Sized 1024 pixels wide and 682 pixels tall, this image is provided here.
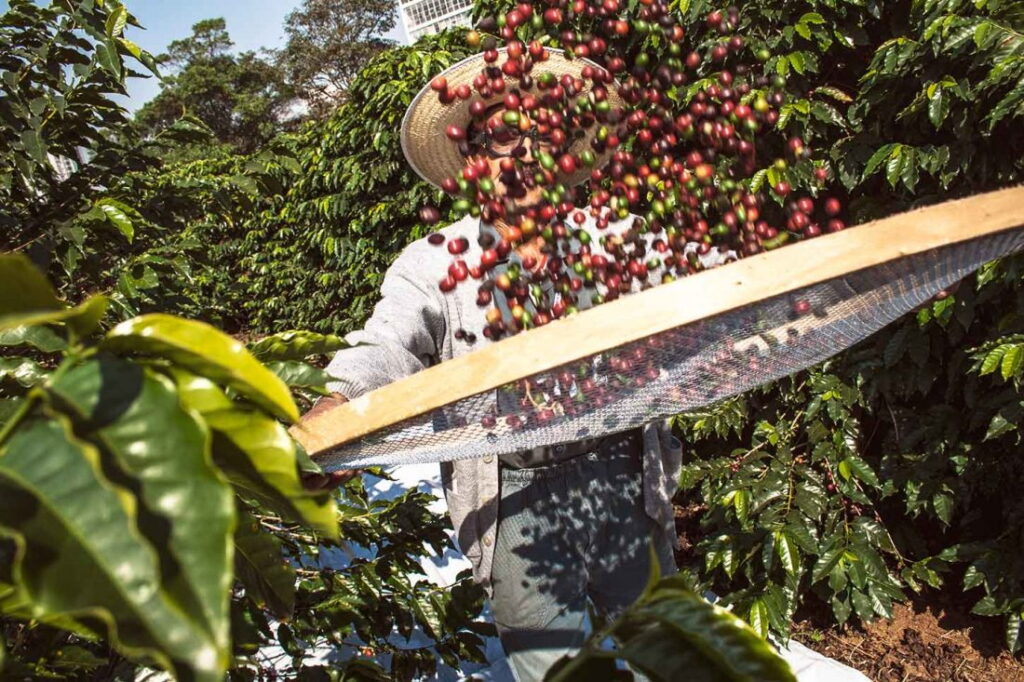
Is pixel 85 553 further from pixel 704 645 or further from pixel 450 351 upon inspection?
pixel 450 351

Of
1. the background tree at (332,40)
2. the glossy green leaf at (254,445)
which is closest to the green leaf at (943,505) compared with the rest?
the glossy green leaf at (254,445)

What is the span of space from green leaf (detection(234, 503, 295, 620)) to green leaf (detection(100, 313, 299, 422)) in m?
0.42

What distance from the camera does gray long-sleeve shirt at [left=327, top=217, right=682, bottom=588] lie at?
1.61 metres

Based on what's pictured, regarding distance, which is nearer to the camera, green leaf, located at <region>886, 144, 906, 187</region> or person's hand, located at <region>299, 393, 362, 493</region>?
person's hand, located at <region>299, 393, 362, 493</region>

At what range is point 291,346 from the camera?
0.96 m

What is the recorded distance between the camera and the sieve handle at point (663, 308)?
818mm

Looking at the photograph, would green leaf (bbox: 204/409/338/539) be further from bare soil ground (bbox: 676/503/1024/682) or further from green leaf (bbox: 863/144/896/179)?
bare soil ground (bbox: 676/503/1024/682)

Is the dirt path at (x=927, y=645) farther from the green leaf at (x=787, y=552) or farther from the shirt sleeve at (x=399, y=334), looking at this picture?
the shirt sleeve at (x=399, y=334)

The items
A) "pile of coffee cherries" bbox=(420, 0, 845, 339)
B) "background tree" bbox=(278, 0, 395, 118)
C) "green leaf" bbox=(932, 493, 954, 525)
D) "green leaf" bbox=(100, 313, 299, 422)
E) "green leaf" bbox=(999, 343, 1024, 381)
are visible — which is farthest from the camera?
"background tree" bbox=(278, 0, 395, 118)

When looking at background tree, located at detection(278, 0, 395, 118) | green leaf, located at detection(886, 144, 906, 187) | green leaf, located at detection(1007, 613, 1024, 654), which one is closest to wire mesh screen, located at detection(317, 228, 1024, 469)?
green leaf, located at detection(886, 144, 906, 187)

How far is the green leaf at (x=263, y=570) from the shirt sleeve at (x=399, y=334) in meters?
0.49

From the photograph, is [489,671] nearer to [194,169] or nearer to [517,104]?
[517,104]

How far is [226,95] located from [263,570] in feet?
181

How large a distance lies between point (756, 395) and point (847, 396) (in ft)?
1.45
